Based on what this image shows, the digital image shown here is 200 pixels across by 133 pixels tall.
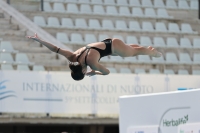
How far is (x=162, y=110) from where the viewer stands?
7.57 metres

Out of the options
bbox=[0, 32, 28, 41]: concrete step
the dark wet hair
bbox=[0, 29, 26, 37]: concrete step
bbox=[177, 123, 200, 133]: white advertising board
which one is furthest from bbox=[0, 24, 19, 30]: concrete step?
bbox=[177, 123, 200, 133]: white advertising board

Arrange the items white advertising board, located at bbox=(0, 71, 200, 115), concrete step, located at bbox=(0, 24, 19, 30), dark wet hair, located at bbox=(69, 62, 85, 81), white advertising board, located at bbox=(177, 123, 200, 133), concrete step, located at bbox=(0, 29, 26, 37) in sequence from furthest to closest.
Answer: concrete step, located at bbox=(0, 24, 19, 30) < concrete step, located at bbox=(0, 29, 26, 37) < white advertising board, located at bbox=(0, 71, 200, 115) < dark wet hair, located at bbox=(69, 62, 85, 81) < white advertising board, located at bbox=(177, 123, 200, 133)

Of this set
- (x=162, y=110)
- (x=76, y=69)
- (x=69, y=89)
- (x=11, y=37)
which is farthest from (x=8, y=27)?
(x=162, y=110)

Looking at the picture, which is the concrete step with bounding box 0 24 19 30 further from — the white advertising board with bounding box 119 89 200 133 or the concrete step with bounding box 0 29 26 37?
the white advertising board with bounding box 119 89 200 133

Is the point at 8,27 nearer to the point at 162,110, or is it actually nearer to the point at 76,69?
the point at 76,69

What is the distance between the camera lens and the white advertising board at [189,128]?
697cm

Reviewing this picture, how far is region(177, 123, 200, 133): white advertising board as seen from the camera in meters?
6.97

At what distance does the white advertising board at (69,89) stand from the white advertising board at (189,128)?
7904 millimetres

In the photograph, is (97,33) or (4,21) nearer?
(4,21)

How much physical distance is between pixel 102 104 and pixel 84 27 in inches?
216

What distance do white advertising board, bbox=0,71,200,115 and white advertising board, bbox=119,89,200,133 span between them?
6.85 meters

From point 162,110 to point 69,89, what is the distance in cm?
758

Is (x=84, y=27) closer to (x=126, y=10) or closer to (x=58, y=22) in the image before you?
(x=58, y=22)

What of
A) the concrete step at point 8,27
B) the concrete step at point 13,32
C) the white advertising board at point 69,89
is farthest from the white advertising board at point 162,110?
the concrete step at point 8,27
